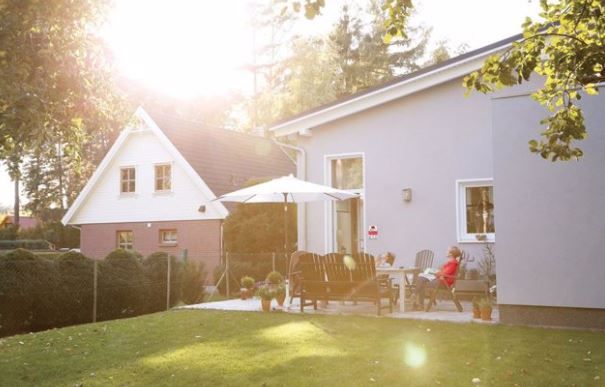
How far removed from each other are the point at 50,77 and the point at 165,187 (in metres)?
16.6

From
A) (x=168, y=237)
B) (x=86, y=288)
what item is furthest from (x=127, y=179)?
(x=86, y=288)

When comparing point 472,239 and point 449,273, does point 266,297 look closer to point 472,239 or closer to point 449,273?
point 449,273

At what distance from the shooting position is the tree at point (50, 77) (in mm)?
8180

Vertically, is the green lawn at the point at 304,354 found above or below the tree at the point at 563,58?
below

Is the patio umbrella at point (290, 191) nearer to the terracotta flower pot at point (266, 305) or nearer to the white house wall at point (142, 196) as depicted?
the terracotta flower pot at point (266, 305)

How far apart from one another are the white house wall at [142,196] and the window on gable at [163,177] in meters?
0.20

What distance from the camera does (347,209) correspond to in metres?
16.0

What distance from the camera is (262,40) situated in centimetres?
3944

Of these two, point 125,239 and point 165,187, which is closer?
point 165,187

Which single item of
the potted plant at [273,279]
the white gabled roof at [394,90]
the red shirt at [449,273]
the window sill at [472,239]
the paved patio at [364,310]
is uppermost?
the white gabled roof at [394,90]

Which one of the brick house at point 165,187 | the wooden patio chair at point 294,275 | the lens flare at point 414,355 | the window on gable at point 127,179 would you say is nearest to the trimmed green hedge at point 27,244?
the brick house at point 165,187

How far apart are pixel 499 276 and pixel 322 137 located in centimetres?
688

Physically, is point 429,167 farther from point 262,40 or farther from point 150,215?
point 262,40

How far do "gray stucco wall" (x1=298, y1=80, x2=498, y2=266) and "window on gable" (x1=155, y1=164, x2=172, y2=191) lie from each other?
1107cm
